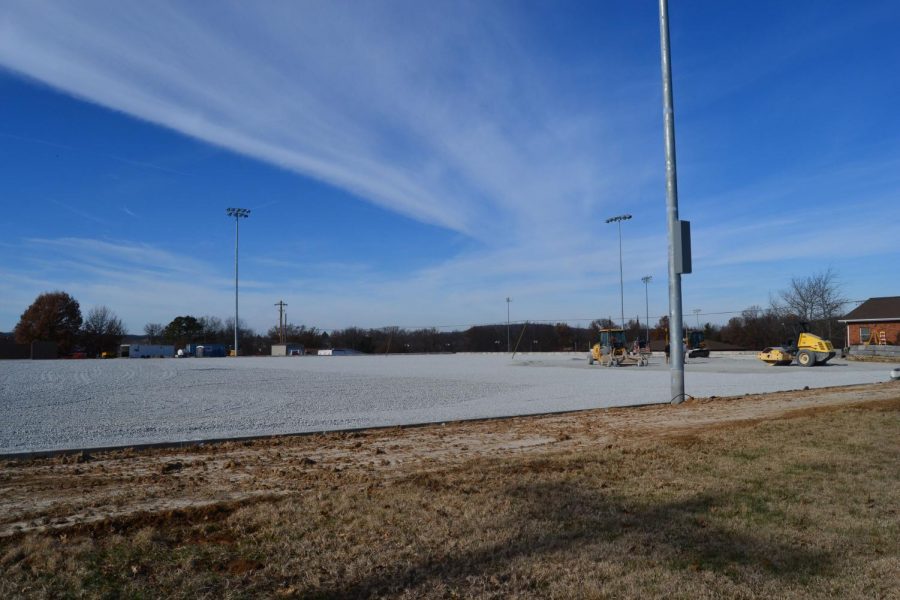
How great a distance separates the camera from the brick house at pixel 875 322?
60.5 metres

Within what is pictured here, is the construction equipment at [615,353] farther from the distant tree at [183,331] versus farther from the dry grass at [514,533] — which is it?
the distant tree at [183,331]

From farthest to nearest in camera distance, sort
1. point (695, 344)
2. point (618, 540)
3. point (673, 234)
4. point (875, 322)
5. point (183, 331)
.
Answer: point (183, 331), point (875, 322), point (695, 344), point (673, 234), point (618, 540)

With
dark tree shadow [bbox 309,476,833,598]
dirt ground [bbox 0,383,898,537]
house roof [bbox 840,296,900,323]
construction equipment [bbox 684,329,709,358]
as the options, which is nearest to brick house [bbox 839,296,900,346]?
house roof [bbox 840,296,900,323]

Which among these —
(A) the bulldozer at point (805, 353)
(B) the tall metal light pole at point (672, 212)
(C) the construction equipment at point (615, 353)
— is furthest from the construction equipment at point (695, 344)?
(B) the tall metal light pole at point (672, 212)

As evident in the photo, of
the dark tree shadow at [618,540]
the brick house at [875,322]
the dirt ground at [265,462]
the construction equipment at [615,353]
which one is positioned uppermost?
the brick house at [875,322]

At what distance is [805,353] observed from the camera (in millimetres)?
36562

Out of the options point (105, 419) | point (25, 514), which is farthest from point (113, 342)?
point (25, 514)

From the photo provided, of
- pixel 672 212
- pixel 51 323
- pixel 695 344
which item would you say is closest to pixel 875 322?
pixel 695 344

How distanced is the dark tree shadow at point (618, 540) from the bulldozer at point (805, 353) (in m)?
34.5

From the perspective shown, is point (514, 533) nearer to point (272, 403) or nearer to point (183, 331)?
point (272, 403)

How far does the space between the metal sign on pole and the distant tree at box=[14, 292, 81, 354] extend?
10177cm

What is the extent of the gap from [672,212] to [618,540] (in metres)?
12.8

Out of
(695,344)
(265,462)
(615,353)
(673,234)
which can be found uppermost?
(673,234)

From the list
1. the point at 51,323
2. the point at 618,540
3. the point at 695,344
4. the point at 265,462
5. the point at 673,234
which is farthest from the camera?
the point at 51,323
